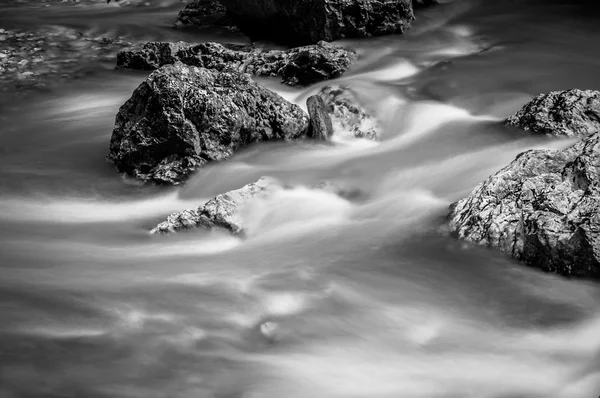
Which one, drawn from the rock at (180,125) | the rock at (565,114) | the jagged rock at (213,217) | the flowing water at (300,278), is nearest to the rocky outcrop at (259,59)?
the flowing water at (300,278)

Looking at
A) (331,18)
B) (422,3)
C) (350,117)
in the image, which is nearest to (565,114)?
(350,117)

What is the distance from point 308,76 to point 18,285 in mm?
5931

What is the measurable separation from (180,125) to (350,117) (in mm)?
2393

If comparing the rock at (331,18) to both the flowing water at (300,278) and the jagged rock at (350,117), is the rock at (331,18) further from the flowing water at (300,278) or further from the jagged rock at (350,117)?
the jagged rock at (350,117)

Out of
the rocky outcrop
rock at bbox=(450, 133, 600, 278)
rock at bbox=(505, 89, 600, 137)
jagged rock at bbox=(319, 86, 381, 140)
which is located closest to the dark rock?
the rocky outcrop

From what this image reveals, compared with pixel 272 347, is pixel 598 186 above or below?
above

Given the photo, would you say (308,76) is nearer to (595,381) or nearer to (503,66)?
(503,66)

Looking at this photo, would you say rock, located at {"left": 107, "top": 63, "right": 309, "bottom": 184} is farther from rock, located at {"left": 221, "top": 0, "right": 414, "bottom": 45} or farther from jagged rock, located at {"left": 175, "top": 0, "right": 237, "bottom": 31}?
jagged rock, located at {"left": 175, "top": 0, "right": 237, "bottom": 31}

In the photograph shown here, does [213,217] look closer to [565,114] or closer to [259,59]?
[565,114]

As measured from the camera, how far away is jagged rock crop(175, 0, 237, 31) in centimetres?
1411

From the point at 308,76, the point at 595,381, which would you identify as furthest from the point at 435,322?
the point at 308,76

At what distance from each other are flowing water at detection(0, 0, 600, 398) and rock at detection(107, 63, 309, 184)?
22 centimetres

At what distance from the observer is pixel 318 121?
8.45 m

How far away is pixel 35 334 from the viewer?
4633mm
